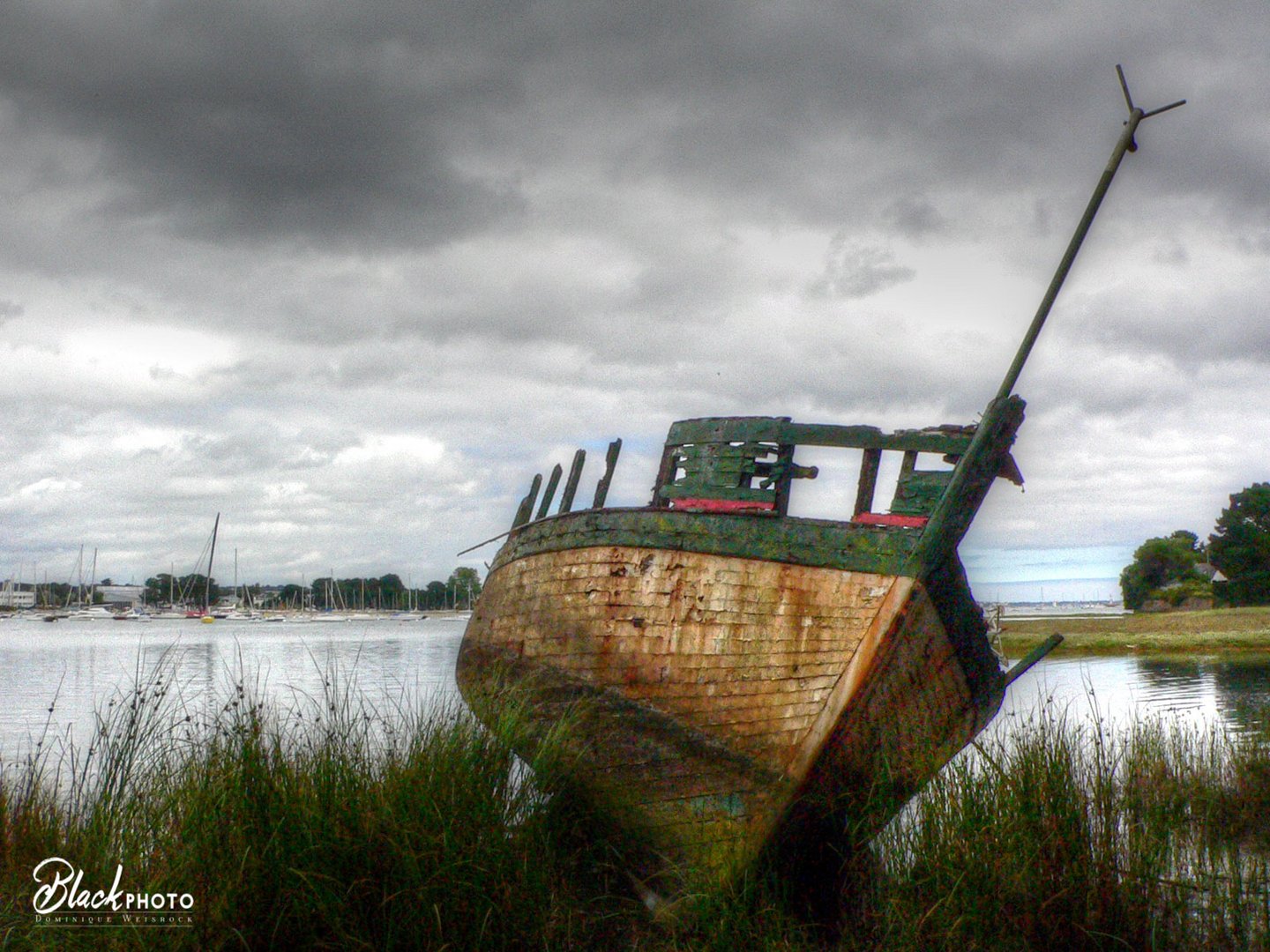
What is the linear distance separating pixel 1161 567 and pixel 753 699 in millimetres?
66881

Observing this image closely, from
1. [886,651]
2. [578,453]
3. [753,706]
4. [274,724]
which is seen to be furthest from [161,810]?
[578,453]

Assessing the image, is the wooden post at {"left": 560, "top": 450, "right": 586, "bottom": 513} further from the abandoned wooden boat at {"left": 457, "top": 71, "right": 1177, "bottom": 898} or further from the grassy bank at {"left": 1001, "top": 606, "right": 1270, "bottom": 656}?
the grassy bank at {"left": 1001, "top": 606, "right": 1270, "bottom": 656}

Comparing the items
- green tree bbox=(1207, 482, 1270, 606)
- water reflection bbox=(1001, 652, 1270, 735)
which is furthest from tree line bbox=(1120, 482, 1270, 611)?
water reflection bbox=(1001, 652, 1270, 735)

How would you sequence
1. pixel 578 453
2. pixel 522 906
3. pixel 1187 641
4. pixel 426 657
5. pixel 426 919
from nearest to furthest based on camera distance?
pixel 426 919
pixel 522 906
pixel 578 453
pixel 1187 641
pixel 426 657

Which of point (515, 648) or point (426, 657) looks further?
point (426, 657)

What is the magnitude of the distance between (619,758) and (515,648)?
1808 mm

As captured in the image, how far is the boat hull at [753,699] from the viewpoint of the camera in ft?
17.9

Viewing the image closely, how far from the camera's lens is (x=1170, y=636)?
37688 mm

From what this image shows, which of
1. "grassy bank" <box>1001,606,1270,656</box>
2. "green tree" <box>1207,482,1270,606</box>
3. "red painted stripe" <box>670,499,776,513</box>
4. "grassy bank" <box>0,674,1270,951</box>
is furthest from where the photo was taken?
"green tree" <box>1207,482,1270,606</box>

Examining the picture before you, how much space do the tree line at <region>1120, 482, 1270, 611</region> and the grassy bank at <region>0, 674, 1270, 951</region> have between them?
51545 mm

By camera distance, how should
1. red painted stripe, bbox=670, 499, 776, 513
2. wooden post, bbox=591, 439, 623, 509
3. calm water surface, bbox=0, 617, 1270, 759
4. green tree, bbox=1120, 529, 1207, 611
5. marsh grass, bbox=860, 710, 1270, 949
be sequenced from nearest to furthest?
marsh grass, bbox=860, 710, 1270, 949 < red painted stripe, bbox=670, 499, 776, 513 < wooden post, bbox=591, 439, 623, 509 < calm water surface, bbox=0, 617, 1270, 759 < green tree, bbox=1120, 529, 1207, 611

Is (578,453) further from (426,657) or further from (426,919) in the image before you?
(426,657)

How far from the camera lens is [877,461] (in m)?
5.95

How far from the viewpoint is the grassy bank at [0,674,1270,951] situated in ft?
14.3
